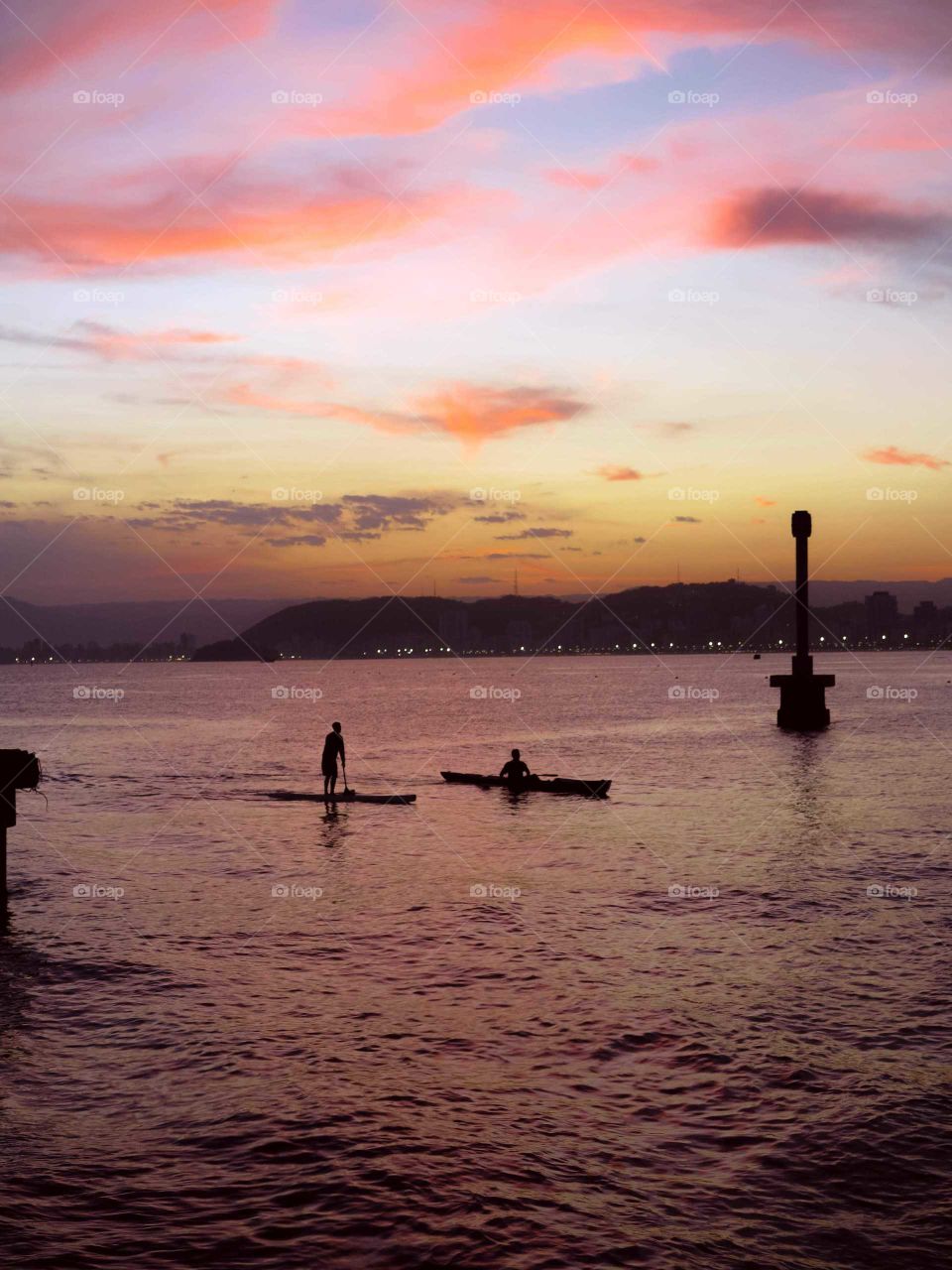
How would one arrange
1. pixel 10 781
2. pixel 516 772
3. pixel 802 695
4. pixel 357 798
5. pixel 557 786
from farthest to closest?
pixel 802 695
pixel 516 772
pixel 557 786
pixel 357 798
pixel 10 781

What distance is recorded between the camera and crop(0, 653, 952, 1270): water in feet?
36.7

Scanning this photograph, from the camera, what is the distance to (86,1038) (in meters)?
16.7

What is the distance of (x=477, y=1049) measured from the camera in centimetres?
1620

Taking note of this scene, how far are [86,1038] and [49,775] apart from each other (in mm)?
51780

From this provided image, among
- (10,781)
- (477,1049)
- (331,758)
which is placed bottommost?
(477,1049)

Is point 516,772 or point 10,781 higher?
point 10,781

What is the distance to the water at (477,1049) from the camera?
11.2 metres

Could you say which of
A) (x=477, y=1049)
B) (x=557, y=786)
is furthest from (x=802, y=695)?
(x=477, y=1049)

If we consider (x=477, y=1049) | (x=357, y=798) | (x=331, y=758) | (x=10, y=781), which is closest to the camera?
(x=477, y=1049)

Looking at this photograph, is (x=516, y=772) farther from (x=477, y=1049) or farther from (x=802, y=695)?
(x=802, y=695)

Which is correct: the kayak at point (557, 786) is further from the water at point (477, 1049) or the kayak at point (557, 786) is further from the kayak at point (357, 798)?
the water at point (477, 1049)

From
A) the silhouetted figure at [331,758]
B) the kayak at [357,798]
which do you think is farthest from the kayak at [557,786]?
the silhouetted figure at [331,758]

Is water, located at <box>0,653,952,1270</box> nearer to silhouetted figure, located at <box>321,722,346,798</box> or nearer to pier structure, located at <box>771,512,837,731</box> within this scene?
silhouetted figure, located at <box>321,722,346,798</box>

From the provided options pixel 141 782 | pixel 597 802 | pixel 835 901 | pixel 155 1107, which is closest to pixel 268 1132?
pixel 155 1107
